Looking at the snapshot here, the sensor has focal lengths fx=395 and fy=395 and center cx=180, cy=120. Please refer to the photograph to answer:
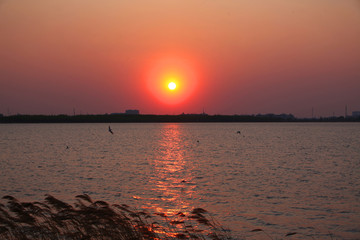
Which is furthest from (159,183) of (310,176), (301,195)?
(310,176)

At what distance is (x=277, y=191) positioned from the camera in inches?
1063

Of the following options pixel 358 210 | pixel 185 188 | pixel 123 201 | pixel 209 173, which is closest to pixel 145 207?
pixel 123 201

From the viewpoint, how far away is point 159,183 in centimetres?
3084

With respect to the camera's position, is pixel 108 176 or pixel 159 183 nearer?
pixel 159 183

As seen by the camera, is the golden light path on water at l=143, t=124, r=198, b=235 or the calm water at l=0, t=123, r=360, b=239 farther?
the golden light path on water at l=143, t=124, r=198, b=235

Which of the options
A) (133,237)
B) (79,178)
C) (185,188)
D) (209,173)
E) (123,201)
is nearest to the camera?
(133,237)

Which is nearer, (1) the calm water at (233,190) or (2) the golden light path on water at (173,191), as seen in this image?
(1) the calm water at (233,190)

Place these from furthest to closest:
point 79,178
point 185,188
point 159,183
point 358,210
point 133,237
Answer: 1. point 79,178
2. point 159,183
3. point 185,188
4. point 358,210
5. point 133,237

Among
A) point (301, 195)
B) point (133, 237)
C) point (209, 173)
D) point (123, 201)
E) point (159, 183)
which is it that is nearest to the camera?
point (133, 237)

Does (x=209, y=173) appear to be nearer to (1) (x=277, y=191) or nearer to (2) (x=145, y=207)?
(1) (x=277, y=191)

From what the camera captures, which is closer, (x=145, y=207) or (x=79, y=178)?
(x=145, y=207)

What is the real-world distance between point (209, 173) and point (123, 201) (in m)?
15.0

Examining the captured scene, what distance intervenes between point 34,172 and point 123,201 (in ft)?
57.1

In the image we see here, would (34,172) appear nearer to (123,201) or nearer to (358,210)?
(123,201)
